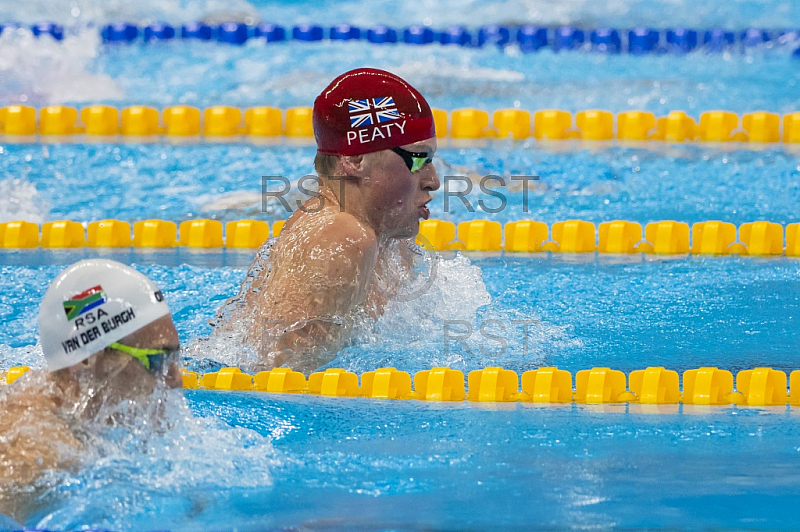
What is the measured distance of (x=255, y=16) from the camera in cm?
1019

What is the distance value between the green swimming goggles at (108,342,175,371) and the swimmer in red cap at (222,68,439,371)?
0.76 metres

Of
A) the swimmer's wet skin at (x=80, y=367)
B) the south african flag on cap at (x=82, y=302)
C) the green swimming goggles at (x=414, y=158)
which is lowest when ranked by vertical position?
the swimmer's wet skin at (x=80, y=367)

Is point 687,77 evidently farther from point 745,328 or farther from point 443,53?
point 745,328

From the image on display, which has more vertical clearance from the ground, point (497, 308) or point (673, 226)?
point (673, 226)

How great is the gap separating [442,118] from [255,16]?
4.40 meters

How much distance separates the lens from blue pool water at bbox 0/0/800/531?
235 cm

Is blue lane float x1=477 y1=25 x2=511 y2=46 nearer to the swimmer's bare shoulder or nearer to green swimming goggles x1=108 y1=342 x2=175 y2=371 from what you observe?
the swimmer's bare shoulder

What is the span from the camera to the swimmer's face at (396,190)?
10.2 ft

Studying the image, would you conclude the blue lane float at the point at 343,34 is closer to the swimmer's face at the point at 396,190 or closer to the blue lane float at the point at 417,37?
the blue lane float at the point at 417,37

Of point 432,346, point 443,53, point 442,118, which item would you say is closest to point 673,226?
point 432,346

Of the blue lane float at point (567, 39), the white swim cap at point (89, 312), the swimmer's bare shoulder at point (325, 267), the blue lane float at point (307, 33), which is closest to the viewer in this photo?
the white swim cap at point (89, 312)

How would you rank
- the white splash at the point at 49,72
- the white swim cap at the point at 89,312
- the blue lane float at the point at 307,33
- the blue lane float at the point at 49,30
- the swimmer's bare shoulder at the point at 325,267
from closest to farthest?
the white swim cap at the point at 89,312 < the swimmer's bare shoulder at the point at 325,267 < the white splash at the point at 49,72 < the blue lane float at the point at 49,30 < the blue lane float at the point at 307,33

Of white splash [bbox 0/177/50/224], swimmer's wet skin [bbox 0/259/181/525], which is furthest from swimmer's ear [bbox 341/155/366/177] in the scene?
white splash [bbox 0/177/50/224]

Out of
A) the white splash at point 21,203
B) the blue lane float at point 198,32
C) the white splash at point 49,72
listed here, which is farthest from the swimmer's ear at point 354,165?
the blue lane float at point 198,32
